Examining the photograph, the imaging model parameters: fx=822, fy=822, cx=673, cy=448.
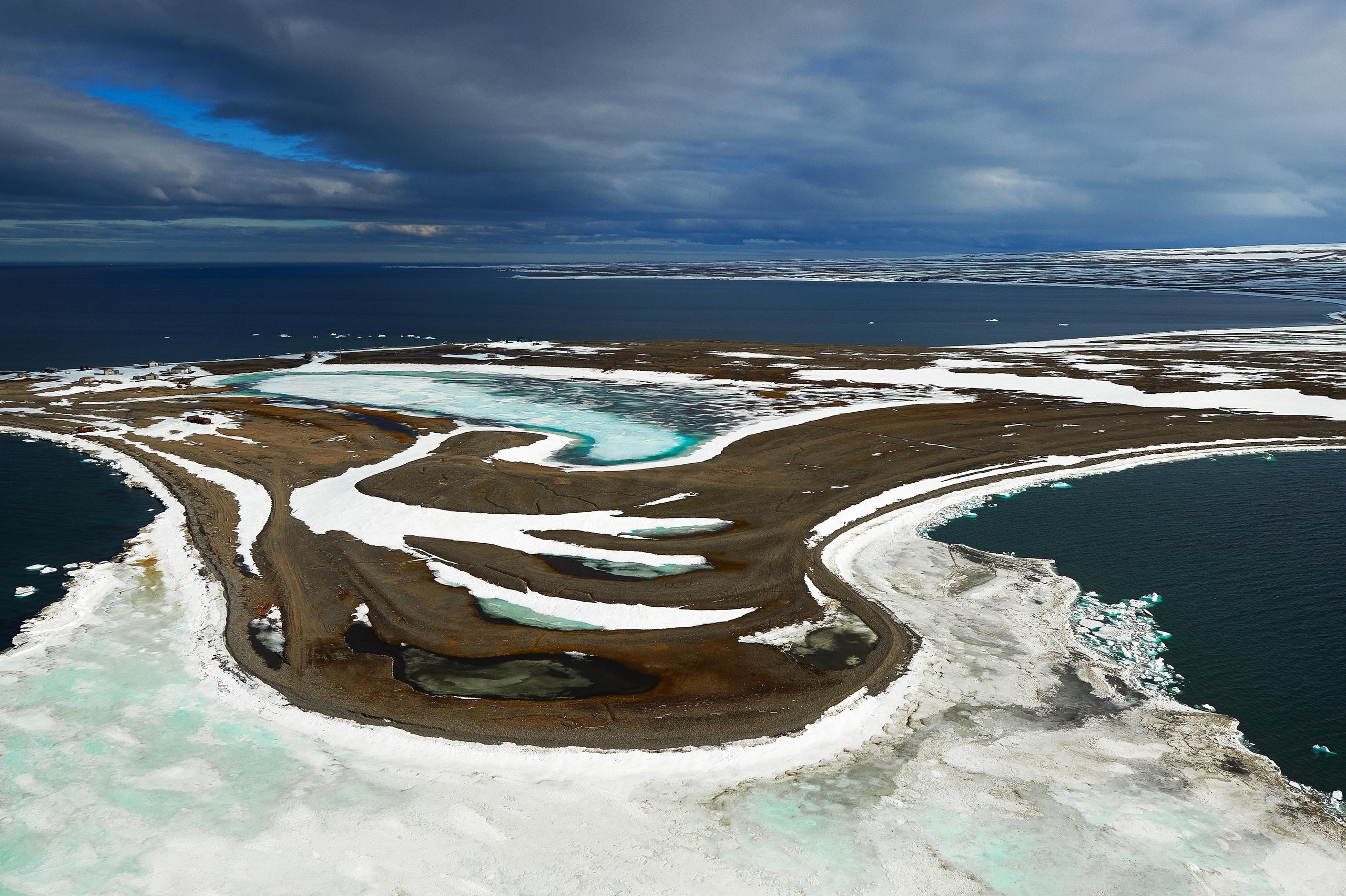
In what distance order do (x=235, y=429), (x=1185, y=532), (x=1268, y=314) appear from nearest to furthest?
(x=1185, y=532) < (x=235, y=429) < (x=1268, y=314)

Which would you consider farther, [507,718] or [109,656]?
[109,656]

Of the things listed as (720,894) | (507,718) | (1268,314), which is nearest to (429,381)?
(507,718)

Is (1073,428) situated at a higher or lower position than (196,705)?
higher

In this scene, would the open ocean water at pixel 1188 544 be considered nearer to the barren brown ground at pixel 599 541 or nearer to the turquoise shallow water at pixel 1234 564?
the turquoise shallow water at pixel 1234 564

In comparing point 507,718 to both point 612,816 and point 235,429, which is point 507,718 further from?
point 235,429

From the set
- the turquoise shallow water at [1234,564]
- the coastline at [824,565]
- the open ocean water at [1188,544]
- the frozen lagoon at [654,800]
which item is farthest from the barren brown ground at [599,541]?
the turquoise shallow water at [1234,564]

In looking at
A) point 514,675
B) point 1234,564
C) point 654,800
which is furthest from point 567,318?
point 654,800
